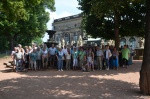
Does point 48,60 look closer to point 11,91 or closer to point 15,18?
point 15,18

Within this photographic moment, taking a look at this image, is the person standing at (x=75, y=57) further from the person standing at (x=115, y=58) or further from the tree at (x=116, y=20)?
the tree at (x=116, y=20)

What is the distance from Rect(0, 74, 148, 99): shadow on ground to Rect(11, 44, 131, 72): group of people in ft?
15.2

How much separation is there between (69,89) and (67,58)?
7.42m

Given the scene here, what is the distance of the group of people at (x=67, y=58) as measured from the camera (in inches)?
727

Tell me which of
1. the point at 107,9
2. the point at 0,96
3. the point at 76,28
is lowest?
the point at 0,96

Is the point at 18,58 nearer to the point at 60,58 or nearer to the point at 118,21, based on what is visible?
the point at 60,58

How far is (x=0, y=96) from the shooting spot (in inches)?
398

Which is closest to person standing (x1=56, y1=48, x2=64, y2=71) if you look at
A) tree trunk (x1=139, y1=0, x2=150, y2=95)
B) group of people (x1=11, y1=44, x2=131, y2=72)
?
group of people (x1=11, y1=44, x2=131, y2=72)

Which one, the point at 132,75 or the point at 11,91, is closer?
the point at 11,91

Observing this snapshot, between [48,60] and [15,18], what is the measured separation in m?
5.34

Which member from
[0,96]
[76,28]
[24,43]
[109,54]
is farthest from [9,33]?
[76,28]

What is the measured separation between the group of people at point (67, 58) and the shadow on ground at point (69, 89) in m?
4.63

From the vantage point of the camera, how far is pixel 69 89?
1158 cm

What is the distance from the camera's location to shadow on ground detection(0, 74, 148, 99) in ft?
33.8
